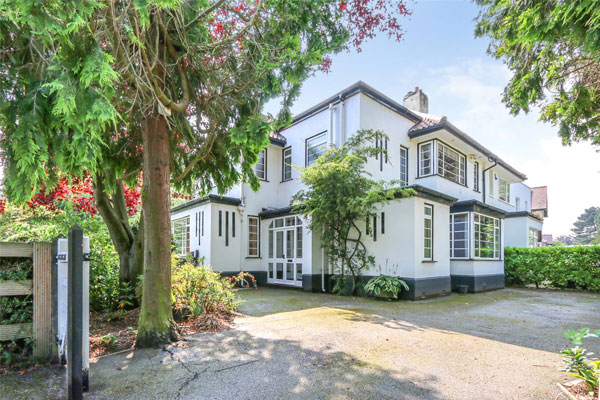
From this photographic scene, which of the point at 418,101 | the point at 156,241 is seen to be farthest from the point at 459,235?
the point at 156,241

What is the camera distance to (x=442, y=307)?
8406 mm

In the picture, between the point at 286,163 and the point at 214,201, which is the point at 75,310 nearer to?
the point at 214,201

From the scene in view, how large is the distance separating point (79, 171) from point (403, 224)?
849cm

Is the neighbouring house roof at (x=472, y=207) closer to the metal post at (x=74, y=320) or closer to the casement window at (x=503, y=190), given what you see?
the casement window at (x=503, y=190)

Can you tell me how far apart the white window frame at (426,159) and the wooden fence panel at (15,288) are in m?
12.6

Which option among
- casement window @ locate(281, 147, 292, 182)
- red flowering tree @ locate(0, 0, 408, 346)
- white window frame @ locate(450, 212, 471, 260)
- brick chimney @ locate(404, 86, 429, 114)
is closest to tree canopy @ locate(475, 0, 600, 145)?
red flowering tree @ locate(0, 0, 408, 346)

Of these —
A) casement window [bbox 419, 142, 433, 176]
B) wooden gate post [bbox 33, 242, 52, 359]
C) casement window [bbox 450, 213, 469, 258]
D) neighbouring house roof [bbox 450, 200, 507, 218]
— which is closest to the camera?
wooden gate post [bbox 33, 242, 52, 359]

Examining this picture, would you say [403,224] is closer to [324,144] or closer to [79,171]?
[324,144]

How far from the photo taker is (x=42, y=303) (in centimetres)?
374

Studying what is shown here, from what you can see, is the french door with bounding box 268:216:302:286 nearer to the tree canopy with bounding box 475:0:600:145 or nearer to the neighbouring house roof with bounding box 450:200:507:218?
the neighbouring house roof with bounding box 450:200:507:218

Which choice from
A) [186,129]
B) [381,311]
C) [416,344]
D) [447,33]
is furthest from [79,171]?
[447,33]

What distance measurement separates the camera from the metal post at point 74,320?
289 cm

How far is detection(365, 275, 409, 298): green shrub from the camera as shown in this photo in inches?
365

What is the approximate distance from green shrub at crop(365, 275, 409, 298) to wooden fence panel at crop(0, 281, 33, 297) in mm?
7910
